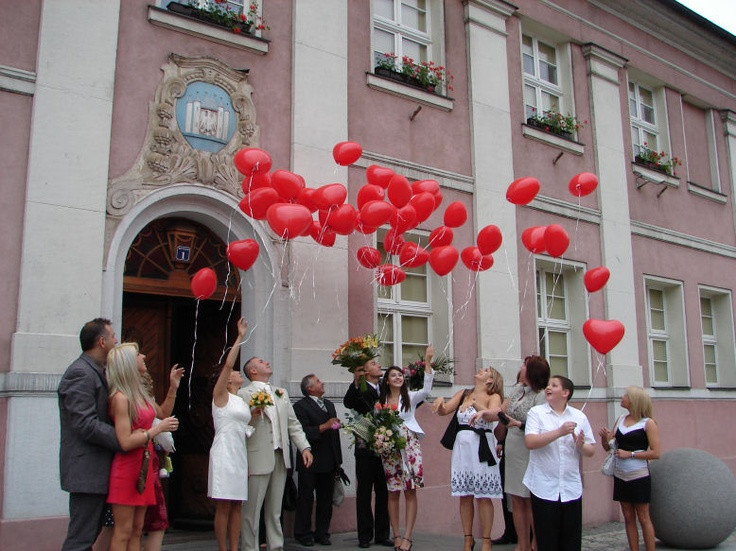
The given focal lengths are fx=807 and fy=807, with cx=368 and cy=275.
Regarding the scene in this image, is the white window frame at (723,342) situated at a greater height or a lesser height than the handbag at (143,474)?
greater

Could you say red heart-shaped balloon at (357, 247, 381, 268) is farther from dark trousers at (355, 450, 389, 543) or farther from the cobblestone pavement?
the cobblestone pavement

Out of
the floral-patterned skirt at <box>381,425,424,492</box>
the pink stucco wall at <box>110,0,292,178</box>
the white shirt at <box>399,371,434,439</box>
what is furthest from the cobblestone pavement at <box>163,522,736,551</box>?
the pink stucco wall at <box>110,0,292,178</box>

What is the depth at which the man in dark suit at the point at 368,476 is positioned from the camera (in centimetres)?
768

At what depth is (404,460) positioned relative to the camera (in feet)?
24.3

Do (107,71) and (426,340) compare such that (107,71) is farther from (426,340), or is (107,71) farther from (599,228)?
(599,228)

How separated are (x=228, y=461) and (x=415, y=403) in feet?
6.61

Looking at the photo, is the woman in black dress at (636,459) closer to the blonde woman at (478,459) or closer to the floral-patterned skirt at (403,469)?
the blonde woman at (478,459)

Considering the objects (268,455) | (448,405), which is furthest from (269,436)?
(448,405)

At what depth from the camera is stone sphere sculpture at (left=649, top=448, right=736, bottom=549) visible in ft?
27.6

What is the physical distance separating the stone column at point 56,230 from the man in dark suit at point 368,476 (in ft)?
8.37

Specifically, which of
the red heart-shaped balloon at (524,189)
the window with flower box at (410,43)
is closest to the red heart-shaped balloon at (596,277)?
the red heart-shaped balloon at (524,189)

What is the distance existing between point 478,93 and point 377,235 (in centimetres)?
283

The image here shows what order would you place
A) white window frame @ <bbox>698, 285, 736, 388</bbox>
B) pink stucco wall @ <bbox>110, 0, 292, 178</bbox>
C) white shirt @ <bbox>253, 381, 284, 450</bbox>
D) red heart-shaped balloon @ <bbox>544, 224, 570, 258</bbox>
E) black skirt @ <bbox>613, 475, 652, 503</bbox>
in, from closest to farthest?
1. white shirt @ <bbox>253, 381, 284, 450</bbox>
2. black skirt @ <bbox>613, 475, 652, 503</bbox>
3. pink stucco wall @ <bbox>110, 0, 292, 178</bbox>
4. red heart-shaped balloon @ <bbox>544, 224, 570, 258</bbox>
5. white window frame @ <bbox>698, 285, 736, 388</bbox>

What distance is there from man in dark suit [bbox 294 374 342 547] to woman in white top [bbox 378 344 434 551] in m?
0.54
